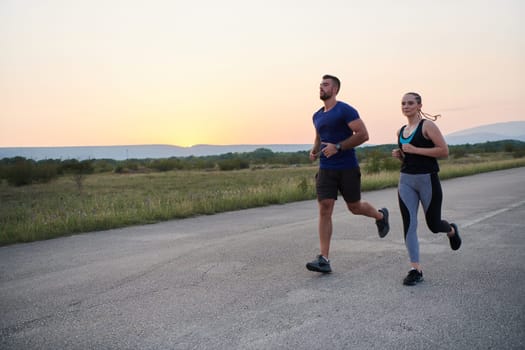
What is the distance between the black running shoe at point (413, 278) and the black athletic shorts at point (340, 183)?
0.99m

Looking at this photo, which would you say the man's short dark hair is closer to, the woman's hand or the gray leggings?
the woman's hand

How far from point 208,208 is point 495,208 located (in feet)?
22.3

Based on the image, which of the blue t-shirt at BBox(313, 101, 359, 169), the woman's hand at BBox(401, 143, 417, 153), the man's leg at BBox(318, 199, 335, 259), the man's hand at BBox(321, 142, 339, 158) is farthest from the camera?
the man's leg at BBox(318, 199, 335, 259)

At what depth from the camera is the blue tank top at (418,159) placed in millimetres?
4551

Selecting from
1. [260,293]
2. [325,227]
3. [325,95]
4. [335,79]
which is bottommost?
[260,293]

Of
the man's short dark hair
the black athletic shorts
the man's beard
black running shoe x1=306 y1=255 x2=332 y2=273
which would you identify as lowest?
black running shoe x1=306 y1=255 x2=332 y2=273

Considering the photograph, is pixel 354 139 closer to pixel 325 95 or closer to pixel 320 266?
pixel 325 95

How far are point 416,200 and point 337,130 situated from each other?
1104mm

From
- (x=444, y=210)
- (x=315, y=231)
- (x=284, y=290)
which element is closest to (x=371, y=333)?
(x=284, y=290)

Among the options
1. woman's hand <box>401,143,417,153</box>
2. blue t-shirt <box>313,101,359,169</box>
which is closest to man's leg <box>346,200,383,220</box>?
blue t-shirt <box>313,101,359,169</box>

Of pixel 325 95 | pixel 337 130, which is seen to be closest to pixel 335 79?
pixel 325 95

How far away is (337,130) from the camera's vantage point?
494 cm

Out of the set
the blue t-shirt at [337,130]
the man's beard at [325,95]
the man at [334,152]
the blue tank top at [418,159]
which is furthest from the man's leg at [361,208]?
the man's beard at [325,95]

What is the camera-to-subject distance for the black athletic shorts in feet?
16.4
